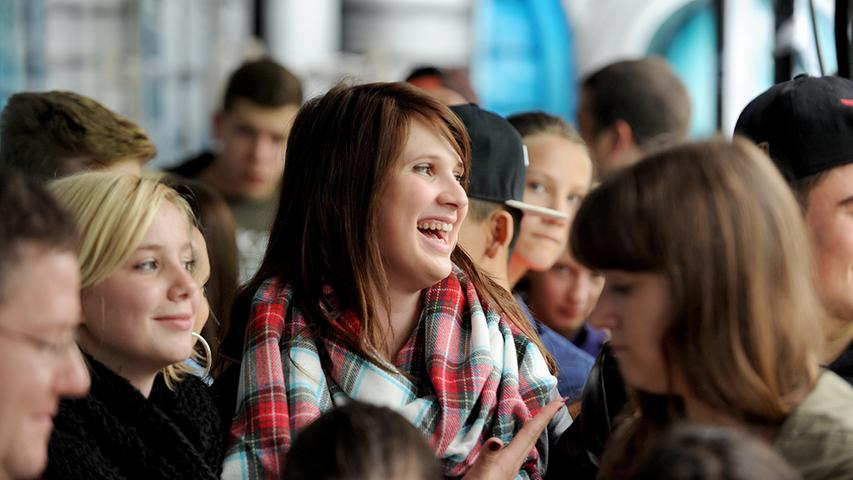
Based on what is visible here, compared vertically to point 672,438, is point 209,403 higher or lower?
lower

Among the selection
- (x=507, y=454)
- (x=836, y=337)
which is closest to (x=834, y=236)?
(x=836, y=337)

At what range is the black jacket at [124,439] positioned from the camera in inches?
86.4

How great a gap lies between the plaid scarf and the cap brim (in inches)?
23.9

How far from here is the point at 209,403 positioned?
8.20 ft

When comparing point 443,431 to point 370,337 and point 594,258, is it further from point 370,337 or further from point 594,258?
point 594,258

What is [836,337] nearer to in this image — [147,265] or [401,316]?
[401,316]

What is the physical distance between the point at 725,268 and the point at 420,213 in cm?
84

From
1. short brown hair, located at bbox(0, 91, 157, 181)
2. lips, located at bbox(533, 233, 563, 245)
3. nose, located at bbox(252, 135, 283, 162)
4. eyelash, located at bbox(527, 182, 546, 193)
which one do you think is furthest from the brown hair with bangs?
nose, located at bbox(252, 135, 283, 162)

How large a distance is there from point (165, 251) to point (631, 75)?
3.18m

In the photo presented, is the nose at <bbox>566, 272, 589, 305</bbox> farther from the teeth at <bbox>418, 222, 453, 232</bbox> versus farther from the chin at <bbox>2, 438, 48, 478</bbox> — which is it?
the chin at <bbox>2, 438, 48, 478</bbox>

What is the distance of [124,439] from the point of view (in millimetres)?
2277

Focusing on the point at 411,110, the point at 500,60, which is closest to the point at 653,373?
the point at 411,110

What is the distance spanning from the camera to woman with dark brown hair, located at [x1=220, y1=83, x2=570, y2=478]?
8.05 ft

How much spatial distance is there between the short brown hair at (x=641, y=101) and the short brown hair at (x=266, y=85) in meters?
1.25
